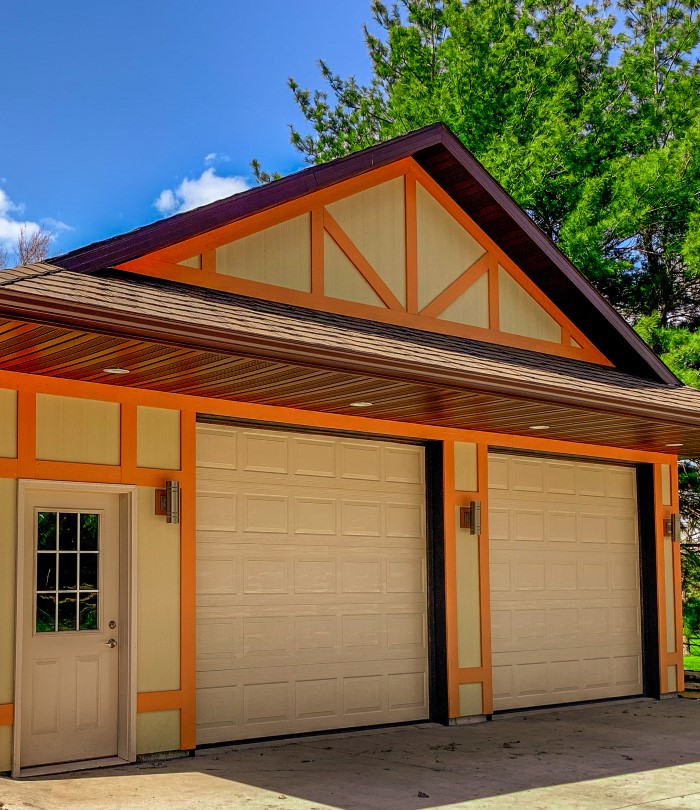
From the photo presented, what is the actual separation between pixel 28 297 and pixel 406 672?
6.05 meters

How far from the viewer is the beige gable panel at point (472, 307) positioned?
36.8ft

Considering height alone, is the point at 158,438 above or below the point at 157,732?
above

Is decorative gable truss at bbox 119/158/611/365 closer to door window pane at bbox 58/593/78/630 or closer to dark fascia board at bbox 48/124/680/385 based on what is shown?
dark fascia board at bbox 48/124/680/385

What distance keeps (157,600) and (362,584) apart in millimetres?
2442

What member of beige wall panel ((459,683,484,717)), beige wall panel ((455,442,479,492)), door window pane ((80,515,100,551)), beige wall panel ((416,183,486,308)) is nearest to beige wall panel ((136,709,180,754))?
door window pane ((80,515,100,551))

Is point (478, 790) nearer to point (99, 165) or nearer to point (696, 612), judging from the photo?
point (696, 612)

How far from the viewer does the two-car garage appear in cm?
948

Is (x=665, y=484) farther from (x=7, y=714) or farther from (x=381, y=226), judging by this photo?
(x=7, y=714)

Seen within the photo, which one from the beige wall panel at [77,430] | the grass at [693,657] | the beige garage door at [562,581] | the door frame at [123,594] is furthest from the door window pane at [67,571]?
the grass at [693,657]

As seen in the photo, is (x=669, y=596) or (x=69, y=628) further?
(x=669, y=596)

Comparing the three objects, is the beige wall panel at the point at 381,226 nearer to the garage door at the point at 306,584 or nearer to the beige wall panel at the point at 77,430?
the garage door at the point at 306,584

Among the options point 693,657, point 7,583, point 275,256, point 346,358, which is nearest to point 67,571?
point 7,583

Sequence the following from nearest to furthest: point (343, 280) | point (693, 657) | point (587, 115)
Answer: point (343, 280) → point (693, 657) → point (587, 115)

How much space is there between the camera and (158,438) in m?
8.94
